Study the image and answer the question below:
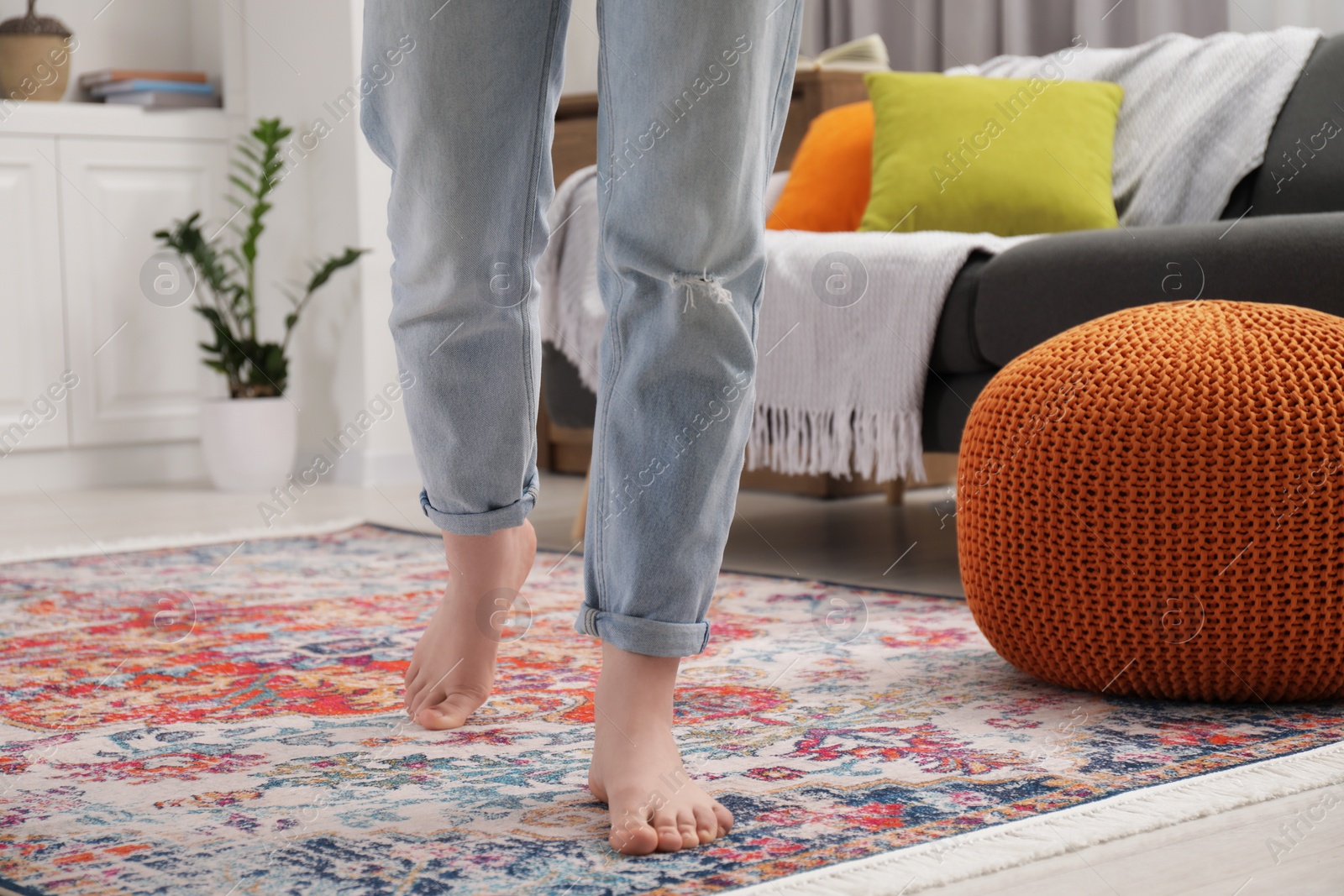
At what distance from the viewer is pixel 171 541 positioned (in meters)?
2.30

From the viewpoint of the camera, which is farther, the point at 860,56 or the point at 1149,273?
the point at 860,56

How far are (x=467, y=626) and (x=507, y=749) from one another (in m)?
0.11

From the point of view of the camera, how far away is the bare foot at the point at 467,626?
1090 mm

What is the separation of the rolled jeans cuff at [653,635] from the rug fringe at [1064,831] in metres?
0.16

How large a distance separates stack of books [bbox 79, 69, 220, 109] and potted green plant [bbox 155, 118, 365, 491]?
0.75 feet

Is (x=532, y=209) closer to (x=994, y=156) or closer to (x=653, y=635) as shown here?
(x=653, y=635)

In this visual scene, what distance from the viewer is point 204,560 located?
210 centimetres

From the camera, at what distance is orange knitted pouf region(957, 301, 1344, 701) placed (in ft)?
3.63

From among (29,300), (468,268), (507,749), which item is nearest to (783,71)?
(468,268)

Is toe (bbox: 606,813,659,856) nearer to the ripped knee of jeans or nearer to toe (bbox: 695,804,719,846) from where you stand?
toe (bbox: 695,804,719,846)

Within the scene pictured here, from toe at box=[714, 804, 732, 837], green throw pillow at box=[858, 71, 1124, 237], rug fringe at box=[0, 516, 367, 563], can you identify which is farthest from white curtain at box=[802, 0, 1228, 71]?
Result: toe at box=[714, 804, 732, 837]

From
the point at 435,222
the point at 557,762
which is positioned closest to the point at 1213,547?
the point at 557,762

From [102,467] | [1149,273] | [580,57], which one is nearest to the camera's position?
[1149,273]

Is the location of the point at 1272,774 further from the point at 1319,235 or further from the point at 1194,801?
the point at 1319,235
